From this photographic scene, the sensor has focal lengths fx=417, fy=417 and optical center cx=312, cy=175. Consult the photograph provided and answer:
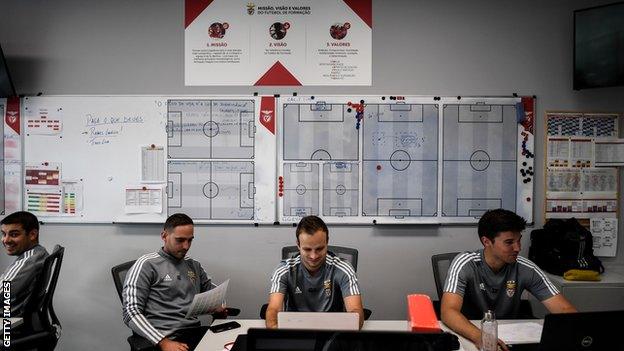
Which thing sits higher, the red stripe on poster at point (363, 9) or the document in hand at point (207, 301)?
the red stripe on poster at point (363, 9)

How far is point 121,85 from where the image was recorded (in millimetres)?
3080

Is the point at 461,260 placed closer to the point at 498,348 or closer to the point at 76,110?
the point at 498,348

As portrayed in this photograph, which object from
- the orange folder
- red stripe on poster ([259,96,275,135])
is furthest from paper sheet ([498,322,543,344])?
red stripe on poster ([259,96,275,135])

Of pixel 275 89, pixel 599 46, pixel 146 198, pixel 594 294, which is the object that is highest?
pixel 599 46

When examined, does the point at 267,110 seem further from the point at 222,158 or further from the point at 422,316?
the point at 422,316

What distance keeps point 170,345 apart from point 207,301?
0.26 metres

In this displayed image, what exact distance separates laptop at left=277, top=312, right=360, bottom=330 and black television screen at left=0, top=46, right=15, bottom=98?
2702 mm

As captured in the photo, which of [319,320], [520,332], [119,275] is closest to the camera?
[319,320]

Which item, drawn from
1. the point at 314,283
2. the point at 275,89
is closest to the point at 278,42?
the point at 275,89

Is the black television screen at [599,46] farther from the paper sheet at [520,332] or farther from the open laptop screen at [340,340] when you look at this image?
the open laptop screen at [340,340]

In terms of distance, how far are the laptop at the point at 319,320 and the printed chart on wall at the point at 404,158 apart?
4.94 feet

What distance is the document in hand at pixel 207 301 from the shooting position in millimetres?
2043

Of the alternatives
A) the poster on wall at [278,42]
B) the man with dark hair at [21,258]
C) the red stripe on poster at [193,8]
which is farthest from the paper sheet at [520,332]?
the red stripe on poster at [193,8]

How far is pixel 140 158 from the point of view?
10.0 ft
